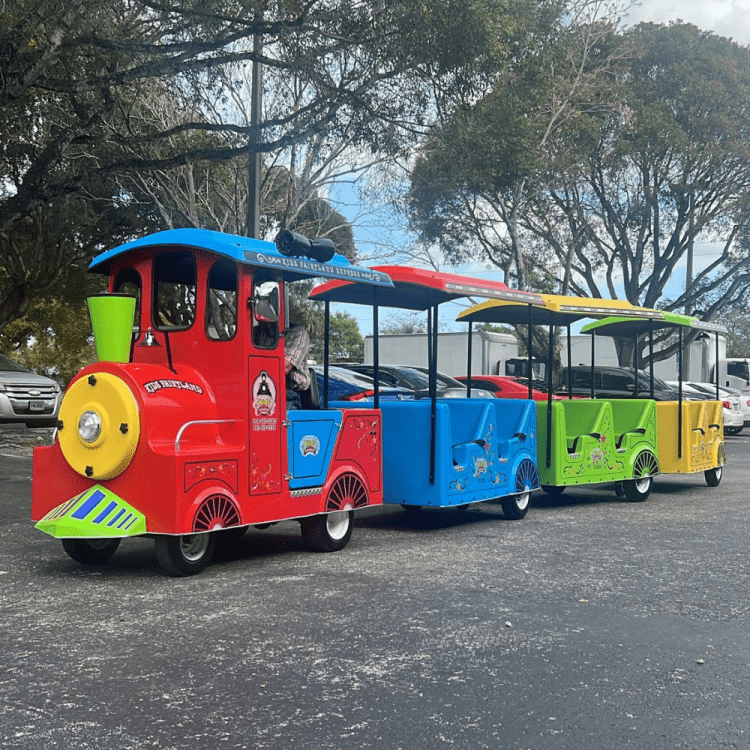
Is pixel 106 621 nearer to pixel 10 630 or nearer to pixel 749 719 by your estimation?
pixel 10 630

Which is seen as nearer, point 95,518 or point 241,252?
point 95,518

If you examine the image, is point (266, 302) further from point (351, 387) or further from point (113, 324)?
point (351, 387)

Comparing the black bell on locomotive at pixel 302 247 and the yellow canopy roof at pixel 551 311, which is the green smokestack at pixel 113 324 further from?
the yellow canopy roof at pixel 551 311

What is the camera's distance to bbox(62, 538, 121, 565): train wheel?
7.50 metres

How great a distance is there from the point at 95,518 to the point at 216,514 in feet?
2.72

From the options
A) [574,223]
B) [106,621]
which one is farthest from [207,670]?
[574,223]

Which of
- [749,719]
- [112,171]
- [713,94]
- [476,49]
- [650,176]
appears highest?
[713,94]

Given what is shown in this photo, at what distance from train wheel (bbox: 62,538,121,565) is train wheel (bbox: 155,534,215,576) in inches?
30.0

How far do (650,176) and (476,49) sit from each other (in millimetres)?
17530

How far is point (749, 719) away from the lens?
14.1 ft

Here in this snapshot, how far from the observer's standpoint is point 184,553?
7.14 m

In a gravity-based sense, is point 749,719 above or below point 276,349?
below

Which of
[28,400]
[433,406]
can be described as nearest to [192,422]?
[433,406]

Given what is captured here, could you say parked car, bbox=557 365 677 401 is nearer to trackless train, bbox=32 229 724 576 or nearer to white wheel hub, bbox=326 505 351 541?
trackless train, bbox=32 229 724 576
